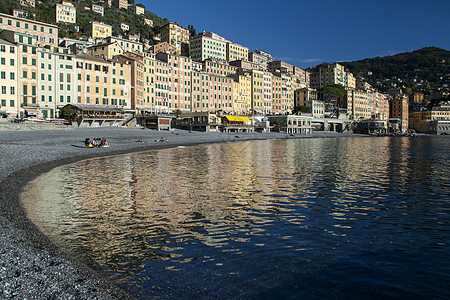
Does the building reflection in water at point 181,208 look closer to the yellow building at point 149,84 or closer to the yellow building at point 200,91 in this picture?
the yellow building at point 149,84

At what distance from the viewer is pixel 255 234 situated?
11.1m

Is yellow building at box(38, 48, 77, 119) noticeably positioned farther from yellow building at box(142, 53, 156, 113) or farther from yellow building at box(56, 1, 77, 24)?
yellow building at box(56, 1, 77, 24)

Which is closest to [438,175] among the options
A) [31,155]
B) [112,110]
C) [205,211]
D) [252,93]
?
[205,211]

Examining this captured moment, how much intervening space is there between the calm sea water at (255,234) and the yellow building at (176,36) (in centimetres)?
14899

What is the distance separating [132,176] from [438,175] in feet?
70.5

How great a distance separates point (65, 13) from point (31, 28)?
85.3 m

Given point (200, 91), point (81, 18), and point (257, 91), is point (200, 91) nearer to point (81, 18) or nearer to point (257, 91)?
point (257, 91)

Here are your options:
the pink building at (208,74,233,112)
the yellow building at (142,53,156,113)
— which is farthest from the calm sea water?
the pink building at (208,74,233,112)

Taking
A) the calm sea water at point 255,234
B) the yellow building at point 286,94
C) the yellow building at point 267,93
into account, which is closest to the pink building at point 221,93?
the yellow building at point 267,93

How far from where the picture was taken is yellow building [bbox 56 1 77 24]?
16148 centimetres

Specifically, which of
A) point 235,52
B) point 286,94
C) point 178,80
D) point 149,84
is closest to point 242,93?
point 286,94

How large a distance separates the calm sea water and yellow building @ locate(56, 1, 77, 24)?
546 ft

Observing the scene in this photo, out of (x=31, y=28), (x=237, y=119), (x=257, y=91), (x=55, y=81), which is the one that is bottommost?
(x=237, y=119)

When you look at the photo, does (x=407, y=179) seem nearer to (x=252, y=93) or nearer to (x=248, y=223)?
(x=248, y=223)
